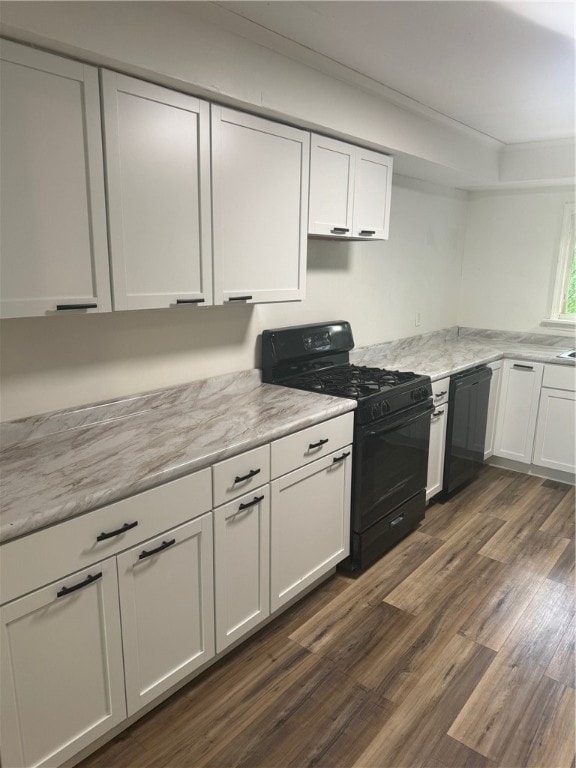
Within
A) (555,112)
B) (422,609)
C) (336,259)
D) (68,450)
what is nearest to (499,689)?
(422,609)

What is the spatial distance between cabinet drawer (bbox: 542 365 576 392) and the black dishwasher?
0.42 meters

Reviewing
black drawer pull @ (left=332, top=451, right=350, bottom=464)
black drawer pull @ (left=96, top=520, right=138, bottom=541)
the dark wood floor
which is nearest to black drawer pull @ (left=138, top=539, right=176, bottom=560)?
black drawer pull @ (left=96, top=520, right=138, bottom=541)

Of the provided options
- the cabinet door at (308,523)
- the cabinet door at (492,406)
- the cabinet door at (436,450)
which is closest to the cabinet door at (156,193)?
the cabinet door at (308,523)

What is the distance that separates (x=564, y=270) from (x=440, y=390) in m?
1.90

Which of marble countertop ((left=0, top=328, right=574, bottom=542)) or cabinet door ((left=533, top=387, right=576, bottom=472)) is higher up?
marble countertop ((left=0, top=328, right=574, bottom=542))

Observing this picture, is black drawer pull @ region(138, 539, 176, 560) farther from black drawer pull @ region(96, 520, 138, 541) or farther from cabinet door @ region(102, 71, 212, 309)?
cabinet door @ region(102, 71, 212, 309)

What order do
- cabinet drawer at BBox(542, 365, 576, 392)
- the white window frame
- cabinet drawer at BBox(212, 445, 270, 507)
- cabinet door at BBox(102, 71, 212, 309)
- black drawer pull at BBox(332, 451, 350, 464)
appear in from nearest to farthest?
1. cabinet door at BBox(102, 71, 212, 309)
2. cabinet drawer at BBox(212, 445, 270, 507)
3. black drawer pull at BBox(332, 451, 350, 464)
4. cabinet drawer at BBox(542, 365, 576, 392)
5. the white window frame

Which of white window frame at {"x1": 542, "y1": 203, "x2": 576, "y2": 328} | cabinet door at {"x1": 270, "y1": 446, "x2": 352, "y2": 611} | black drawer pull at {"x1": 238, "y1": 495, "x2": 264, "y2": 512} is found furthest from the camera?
white window frame at {"x1": 542, "y1": 203, "x2": 576, "y2": 328}

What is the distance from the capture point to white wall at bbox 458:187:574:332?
4301mm

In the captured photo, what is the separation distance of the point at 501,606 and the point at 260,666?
1.21 metres

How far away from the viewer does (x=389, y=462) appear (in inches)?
110

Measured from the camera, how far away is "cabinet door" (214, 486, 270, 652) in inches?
77.1

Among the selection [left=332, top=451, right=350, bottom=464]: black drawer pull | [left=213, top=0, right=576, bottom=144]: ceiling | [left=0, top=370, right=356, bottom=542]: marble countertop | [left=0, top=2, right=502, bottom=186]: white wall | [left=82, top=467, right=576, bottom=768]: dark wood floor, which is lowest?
[left=82, top=467, right=576, bottom=768]: dark wood floor

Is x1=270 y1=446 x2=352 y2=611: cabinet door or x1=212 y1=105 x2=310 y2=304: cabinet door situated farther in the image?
x1=270 y1=446 x2=352 y2=611: cabinet door
